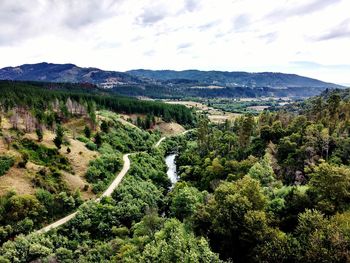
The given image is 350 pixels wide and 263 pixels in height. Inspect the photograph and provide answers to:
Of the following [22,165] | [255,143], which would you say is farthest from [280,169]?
[22,165]

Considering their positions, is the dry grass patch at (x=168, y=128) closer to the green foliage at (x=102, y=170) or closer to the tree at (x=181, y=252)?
the green foliage at (x=102, y=170)

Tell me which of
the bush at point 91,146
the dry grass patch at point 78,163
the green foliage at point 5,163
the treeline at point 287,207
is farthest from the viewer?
the bush at point 91,146

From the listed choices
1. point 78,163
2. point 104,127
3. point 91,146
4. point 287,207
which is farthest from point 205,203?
point 104,127

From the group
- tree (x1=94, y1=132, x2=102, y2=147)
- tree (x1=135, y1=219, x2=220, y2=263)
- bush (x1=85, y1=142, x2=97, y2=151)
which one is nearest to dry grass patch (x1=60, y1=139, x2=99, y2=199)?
bush (x1=85, y1=142, x2=97, y2=151)

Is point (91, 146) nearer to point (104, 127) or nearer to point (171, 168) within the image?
point (104, 127)

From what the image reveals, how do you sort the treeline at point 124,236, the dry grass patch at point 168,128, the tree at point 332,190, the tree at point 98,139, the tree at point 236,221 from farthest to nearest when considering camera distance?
the dry grass patch at point 168,128
the tree at point 98,139
the tree at point 332,190
the tree at point 236,221
the treeline at point 124,236

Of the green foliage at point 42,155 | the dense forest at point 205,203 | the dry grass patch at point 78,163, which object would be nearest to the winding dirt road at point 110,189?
the dense forest at point 205,203

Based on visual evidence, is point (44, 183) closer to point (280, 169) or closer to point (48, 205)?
point (48, 205)
